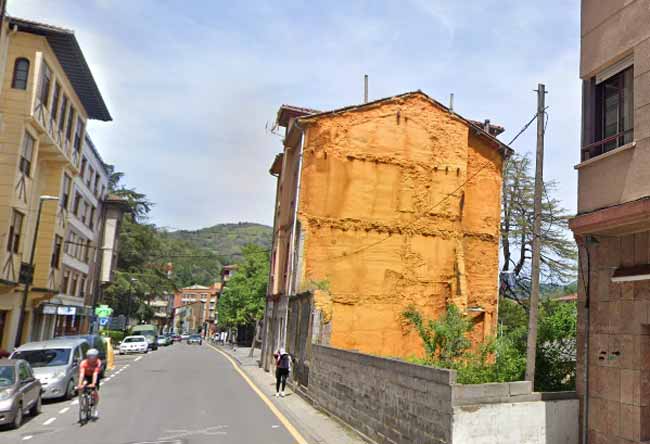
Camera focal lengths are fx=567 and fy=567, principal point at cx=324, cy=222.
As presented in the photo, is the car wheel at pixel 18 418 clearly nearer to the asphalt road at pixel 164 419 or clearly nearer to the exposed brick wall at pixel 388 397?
the asphalt road at pixel 164 419

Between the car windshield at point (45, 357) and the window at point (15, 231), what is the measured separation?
459 inches

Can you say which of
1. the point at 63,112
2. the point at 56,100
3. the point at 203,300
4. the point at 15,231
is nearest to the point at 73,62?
the point at 56,100

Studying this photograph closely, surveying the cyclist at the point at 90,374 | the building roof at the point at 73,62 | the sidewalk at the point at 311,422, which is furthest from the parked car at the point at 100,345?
the building roof at the point at 73,62

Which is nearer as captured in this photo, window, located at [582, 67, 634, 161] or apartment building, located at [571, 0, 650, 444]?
apartment building, located at [571, 0, 650, 444]

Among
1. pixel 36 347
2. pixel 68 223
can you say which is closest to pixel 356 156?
pixel 36 347

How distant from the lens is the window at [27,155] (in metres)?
27.1

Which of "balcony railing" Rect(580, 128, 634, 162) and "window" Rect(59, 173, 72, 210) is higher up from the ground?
"window" Rect(59, 173, 72, 210)

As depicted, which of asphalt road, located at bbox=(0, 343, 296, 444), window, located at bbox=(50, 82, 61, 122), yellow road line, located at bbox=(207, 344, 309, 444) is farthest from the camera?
window, located at bbox=(50, 82, 61, 122)

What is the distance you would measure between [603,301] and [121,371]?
24.5 metres

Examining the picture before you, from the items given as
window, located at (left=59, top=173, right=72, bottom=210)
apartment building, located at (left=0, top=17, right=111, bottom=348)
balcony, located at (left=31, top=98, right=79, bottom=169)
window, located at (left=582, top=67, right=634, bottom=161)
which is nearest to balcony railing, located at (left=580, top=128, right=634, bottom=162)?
window, located at (left=582, top=67, right=634, bottom=161)

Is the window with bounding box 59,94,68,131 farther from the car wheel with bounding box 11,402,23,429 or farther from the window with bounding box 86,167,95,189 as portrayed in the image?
the car wheel with bounding box 11,402,23,429

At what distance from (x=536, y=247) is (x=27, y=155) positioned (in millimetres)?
25765

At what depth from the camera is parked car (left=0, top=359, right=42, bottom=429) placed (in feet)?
38.2

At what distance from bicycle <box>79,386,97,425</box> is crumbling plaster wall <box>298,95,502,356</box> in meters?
11.2
